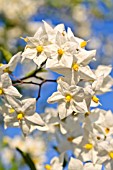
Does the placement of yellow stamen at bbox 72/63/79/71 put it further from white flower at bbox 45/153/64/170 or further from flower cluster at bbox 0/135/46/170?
flower cluster at bbox 0/135/46/170

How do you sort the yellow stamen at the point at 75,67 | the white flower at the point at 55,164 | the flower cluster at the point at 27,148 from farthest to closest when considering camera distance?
the flower cluster at the point at 27,148
the white flower at the point at 55,164
the yellow stamen at the point at 75,67

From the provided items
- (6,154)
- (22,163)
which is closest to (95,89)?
(22,163)

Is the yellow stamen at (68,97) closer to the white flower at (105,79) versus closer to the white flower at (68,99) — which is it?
the white flower at (68,99)

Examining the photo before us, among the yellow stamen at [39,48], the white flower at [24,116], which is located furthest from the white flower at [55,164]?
the yellow stamen at [39,48]

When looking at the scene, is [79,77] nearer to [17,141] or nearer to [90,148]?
[90,148]

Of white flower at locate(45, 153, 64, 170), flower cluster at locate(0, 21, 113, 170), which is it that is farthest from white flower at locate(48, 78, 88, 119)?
white flower at locate(45, 153, 64, 170)

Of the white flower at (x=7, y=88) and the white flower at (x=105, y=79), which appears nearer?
the white flower at (x=7, y=88)

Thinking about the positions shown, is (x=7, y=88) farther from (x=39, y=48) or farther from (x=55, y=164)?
(x=55, y=164)

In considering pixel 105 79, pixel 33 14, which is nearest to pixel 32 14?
pixel 33 14
